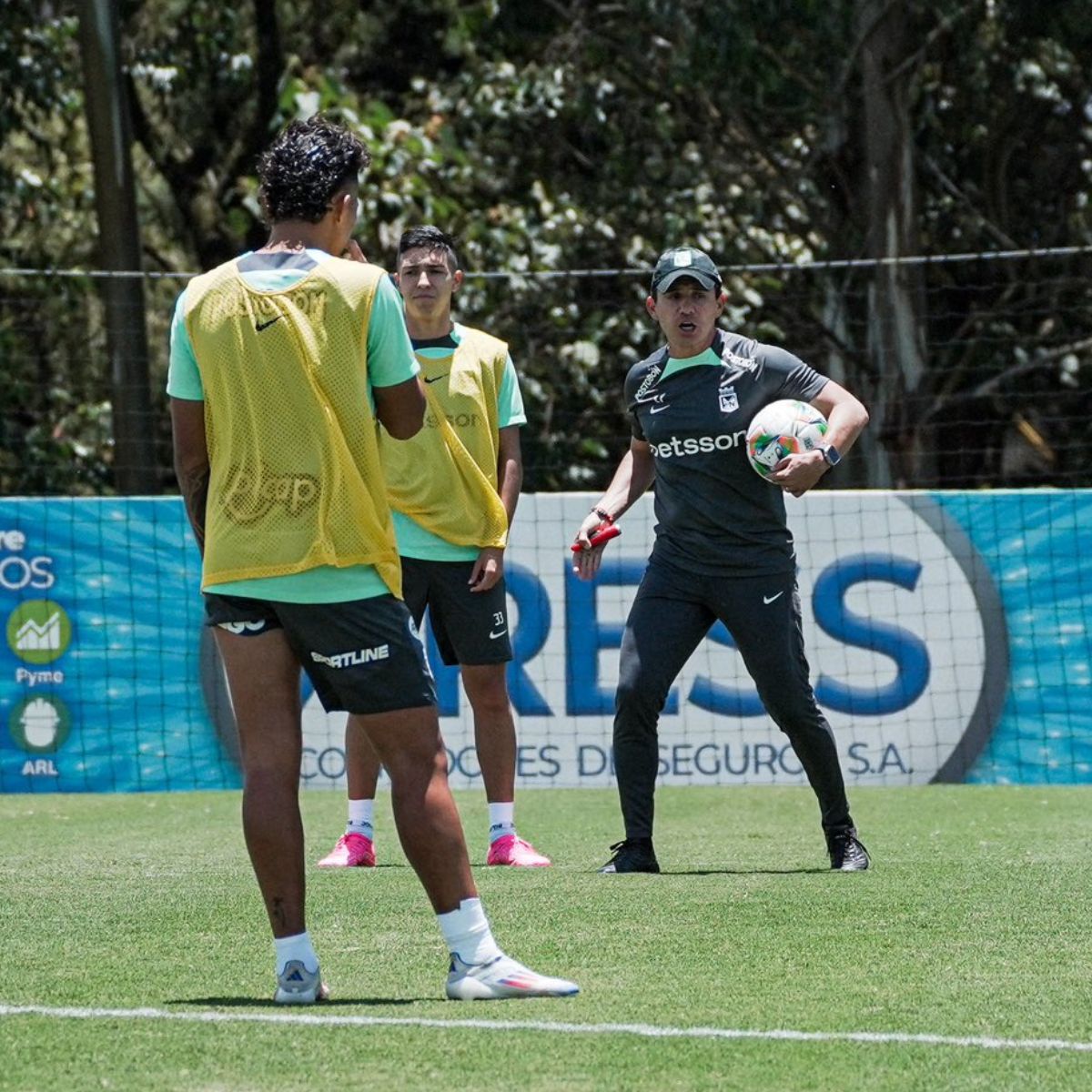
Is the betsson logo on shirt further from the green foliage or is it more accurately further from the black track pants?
the green foliage

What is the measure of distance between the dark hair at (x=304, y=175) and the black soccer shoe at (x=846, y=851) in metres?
3.28

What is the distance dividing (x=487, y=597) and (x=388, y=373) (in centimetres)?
297

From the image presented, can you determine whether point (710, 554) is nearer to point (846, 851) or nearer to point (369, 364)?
point (846, 851)

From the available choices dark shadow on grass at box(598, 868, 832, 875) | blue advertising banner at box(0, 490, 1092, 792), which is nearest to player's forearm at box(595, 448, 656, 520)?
dark shadow on grass at box(598, 868, 832, 875)

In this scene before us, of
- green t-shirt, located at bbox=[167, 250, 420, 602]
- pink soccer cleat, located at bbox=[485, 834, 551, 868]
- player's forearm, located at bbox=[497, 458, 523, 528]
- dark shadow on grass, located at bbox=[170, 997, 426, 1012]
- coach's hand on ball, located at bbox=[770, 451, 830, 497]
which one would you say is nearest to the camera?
dark shadow on grass, located at bbox=[170, 997, 426, 1012]

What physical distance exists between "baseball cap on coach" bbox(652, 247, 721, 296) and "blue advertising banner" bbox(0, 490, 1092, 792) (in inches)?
167

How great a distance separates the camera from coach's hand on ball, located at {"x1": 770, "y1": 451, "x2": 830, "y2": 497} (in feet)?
22.0

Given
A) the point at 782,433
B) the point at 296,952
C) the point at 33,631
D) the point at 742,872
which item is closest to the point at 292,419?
the point at 296,952

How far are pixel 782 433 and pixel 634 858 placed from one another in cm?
153

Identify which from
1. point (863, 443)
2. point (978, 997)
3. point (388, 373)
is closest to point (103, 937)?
point (388, 373)

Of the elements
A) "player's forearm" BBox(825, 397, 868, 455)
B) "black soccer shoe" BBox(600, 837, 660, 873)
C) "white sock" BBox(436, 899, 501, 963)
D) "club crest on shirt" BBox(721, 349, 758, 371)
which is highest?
"club crest on shirt" BBox(721, 349, 758, 371)

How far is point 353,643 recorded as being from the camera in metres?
4.78

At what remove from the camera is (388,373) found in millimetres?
4824

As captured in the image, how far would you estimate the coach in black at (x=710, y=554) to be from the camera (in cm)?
723
